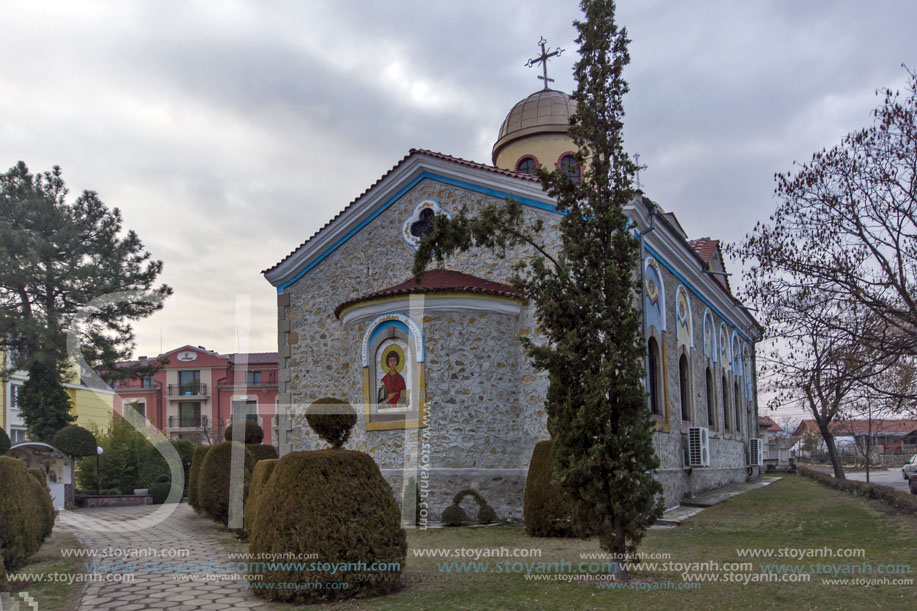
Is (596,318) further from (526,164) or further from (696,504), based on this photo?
(526,164)

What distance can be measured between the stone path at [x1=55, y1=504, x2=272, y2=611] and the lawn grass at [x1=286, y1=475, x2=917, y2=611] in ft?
3.74

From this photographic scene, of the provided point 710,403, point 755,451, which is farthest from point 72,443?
point 755,451

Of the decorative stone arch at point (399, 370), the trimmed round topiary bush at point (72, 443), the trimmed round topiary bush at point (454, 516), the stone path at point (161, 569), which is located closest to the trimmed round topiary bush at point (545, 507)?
the trimmed round topiary bush at point (454, 516)

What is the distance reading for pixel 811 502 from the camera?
1698 centimetres

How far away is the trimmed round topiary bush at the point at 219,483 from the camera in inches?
500

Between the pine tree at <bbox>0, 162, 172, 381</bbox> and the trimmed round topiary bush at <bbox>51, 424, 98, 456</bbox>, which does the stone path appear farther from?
the pine tree at <bbox>0, 162, 172, 381</bbox>

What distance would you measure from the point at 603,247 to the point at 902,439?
7216 cm

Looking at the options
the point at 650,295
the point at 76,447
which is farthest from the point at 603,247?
the point at 76,447

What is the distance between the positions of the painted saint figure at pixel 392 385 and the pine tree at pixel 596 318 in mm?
5345

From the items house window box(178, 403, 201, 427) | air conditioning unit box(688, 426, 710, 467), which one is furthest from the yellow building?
air conditioning unit box(688, 426, 710, 467)

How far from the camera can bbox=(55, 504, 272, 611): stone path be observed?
684 centimetres

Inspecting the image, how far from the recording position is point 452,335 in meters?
12.9

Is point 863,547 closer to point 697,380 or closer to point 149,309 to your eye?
point 697,380

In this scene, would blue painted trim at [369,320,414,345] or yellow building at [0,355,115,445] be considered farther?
yellow building at [0,355,115,445]
